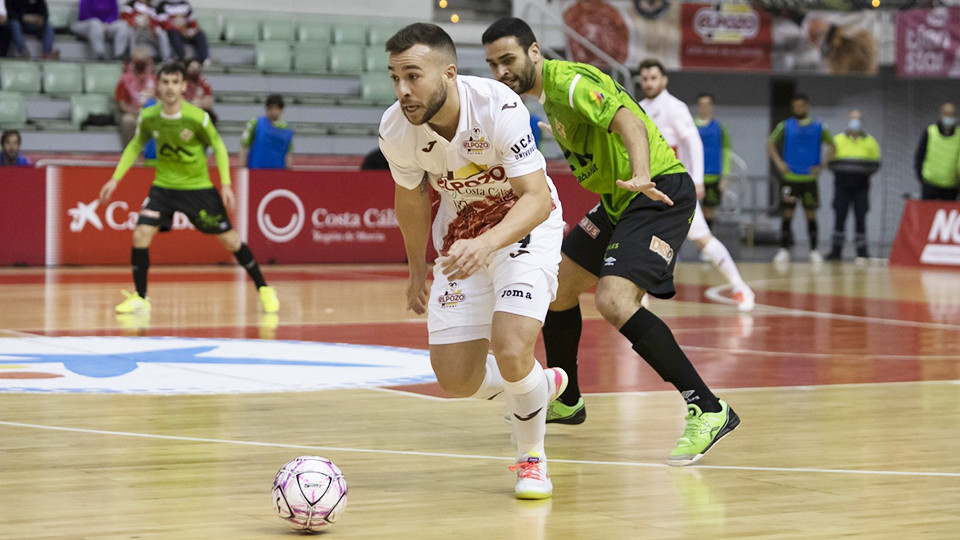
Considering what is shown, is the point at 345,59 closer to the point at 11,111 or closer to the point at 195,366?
the point at 11,111

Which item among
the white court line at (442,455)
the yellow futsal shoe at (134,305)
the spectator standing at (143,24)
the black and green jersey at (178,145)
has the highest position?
the spectator standing at (143,24)

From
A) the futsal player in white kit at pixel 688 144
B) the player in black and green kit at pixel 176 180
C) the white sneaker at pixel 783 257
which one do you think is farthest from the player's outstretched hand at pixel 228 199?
the white sneaker at pixel 783 257

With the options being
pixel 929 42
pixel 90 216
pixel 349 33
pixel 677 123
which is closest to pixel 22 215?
pixel 90 216

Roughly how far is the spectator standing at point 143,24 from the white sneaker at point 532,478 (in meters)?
17.6

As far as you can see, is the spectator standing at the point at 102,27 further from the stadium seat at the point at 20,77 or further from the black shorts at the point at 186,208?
the black shorts at the point at 186,208

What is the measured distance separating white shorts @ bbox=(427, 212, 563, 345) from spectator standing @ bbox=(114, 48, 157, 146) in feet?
52.5

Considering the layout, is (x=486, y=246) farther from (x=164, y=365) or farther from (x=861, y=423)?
(x=164, y=365)

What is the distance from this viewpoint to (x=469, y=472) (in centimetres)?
578

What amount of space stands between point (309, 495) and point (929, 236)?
17.0 m

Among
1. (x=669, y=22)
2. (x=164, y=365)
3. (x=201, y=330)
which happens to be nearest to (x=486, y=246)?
(x=164, y=365)

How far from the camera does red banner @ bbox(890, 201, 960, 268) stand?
1977 cm

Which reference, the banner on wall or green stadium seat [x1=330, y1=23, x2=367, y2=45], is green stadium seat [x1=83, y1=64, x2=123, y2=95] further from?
the banner on wall

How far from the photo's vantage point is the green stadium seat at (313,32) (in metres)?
24.5

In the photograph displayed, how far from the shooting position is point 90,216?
17.5 meters
